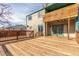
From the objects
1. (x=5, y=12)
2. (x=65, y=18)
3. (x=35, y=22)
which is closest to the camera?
(x=65, y=18)

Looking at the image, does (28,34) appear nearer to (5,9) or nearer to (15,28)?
(15,28)

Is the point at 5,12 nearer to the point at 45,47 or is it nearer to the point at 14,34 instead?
the point at 14,34

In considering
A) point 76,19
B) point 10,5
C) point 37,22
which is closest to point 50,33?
point 37,22

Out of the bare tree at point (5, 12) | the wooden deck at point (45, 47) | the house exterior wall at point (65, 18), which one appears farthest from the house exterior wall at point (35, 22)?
the bare tree at point (5, 12)

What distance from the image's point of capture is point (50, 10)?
3.23 m

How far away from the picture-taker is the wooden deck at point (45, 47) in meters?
3.11

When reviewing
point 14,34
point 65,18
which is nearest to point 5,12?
point 14,34

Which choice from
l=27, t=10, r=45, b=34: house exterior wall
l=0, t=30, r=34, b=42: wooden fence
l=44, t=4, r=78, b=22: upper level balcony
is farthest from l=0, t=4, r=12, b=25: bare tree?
l=44, t=4, r=78, b=22: upper level balcony

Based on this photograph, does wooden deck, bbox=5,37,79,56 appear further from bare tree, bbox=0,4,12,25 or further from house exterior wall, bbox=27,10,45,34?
bare tree, bbox=0,4,12,25

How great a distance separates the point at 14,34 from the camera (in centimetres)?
326

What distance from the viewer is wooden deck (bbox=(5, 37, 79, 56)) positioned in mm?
3113

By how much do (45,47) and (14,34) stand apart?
0.60m

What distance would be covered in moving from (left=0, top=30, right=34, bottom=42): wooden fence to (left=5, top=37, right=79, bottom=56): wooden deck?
108 mm

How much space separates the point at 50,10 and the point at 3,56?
1.16m
